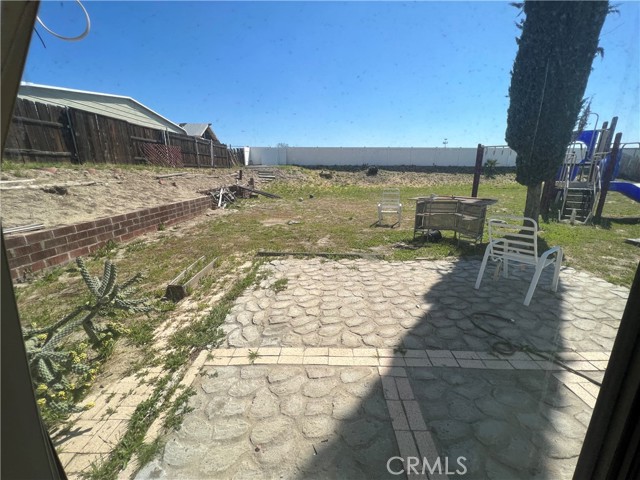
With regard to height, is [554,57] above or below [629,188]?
above

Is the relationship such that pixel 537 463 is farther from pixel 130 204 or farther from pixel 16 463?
pixel 130 204

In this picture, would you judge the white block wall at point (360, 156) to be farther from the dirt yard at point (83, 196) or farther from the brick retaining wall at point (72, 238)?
the brick retaining wall at point (72, 238)

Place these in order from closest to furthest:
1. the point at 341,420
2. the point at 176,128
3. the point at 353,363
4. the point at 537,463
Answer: the point at 537,463, the point at 341,420, the point at 353,363, the point at 176,128

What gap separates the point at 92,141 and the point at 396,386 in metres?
9.38

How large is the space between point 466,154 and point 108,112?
1205 inches

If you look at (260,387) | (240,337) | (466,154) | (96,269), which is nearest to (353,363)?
(260,387)

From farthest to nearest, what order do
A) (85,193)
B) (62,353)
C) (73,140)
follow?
(73,140) < (85,193) < (62,353)

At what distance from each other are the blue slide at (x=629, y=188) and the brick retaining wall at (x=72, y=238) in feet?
50.1

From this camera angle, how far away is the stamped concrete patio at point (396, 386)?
1495mm

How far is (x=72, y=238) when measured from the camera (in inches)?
184

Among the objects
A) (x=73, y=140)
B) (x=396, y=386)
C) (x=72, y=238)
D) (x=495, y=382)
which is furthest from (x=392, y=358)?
(x=73, y=140)

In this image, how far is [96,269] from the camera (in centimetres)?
439

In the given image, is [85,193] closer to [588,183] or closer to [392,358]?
[392,358]

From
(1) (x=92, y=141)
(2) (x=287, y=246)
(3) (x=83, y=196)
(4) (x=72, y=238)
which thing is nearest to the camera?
(4) (x=72, y=238)
